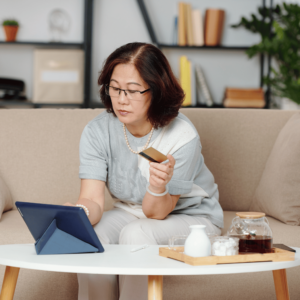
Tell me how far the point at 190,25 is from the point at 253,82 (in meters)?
0.74

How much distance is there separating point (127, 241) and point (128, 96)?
0.45m

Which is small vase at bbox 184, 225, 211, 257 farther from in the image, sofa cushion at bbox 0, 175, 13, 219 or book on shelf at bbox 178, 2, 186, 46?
book on shelf at bbox 178, 2, 186, 46

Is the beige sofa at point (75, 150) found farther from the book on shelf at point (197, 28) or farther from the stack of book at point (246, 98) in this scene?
the book on shelf at point (197, 28)

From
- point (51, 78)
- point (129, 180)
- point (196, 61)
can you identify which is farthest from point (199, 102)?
point (129, 180)

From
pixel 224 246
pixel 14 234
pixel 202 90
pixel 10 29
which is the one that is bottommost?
pixel 14 234

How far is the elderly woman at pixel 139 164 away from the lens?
1.32 metres

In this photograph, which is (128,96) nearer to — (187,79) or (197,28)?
(187,79)

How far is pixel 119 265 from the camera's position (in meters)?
0.91

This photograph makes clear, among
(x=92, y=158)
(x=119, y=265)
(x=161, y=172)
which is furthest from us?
(x=92, y=158)

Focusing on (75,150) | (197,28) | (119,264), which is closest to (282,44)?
(197,28)

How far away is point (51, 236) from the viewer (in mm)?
1057

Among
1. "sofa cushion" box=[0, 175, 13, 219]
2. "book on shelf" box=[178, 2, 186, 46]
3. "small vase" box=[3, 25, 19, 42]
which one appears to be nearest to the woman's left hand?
"sofa cushion" box=[0, 175, 13, 219]

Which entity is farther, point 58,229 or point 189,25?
point 189,25

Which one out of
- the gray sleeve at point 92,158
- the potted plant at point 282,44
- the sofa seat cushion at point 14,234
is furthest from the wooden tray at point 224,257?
the potted plant at point 282,44
